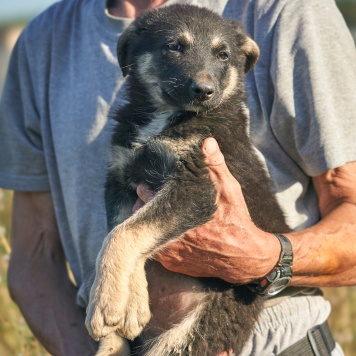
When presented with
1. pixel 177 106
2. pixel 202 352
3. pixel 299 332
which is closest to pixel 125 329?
pixel 202 352

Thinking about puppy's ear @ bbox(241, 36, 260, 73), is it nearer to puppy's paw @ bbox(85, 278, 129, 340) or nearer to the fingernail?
the fingernail

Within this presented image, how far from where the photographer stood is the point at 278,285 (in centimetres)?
336

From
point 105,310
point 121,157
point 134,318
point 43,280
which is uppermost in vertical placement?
point 121,157

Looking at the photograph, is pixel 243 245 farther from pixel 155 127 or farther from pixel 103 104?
pixel 103 104

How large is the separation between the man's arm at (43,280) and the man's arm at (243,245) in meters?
0.89

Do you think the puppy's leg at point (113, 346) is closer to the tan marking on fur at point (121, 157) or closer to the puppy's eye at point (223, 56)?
the tan marking on fur at point (121, 157)

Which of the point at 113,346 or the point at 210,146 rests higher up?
the point at 210,146

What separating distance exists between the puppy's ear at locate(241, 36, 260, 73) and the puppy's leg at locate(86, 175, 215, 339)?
26.3 inches

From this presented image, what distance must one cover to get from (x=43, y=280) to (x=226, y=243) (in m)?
1.33

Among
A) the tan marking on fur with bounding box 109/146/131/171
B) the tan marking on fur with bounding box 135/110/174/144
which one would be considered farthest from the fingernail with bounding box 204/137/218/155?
the tan marking on fur with bounding box 109/146/131/171

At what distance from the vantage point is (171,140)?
3.50 metres

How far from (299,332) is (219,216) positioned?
0.66 m

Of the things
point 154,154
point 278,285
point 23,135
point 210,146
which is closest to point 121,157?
point 154,154

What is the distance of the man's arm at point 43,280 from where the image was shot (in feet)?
13.2
